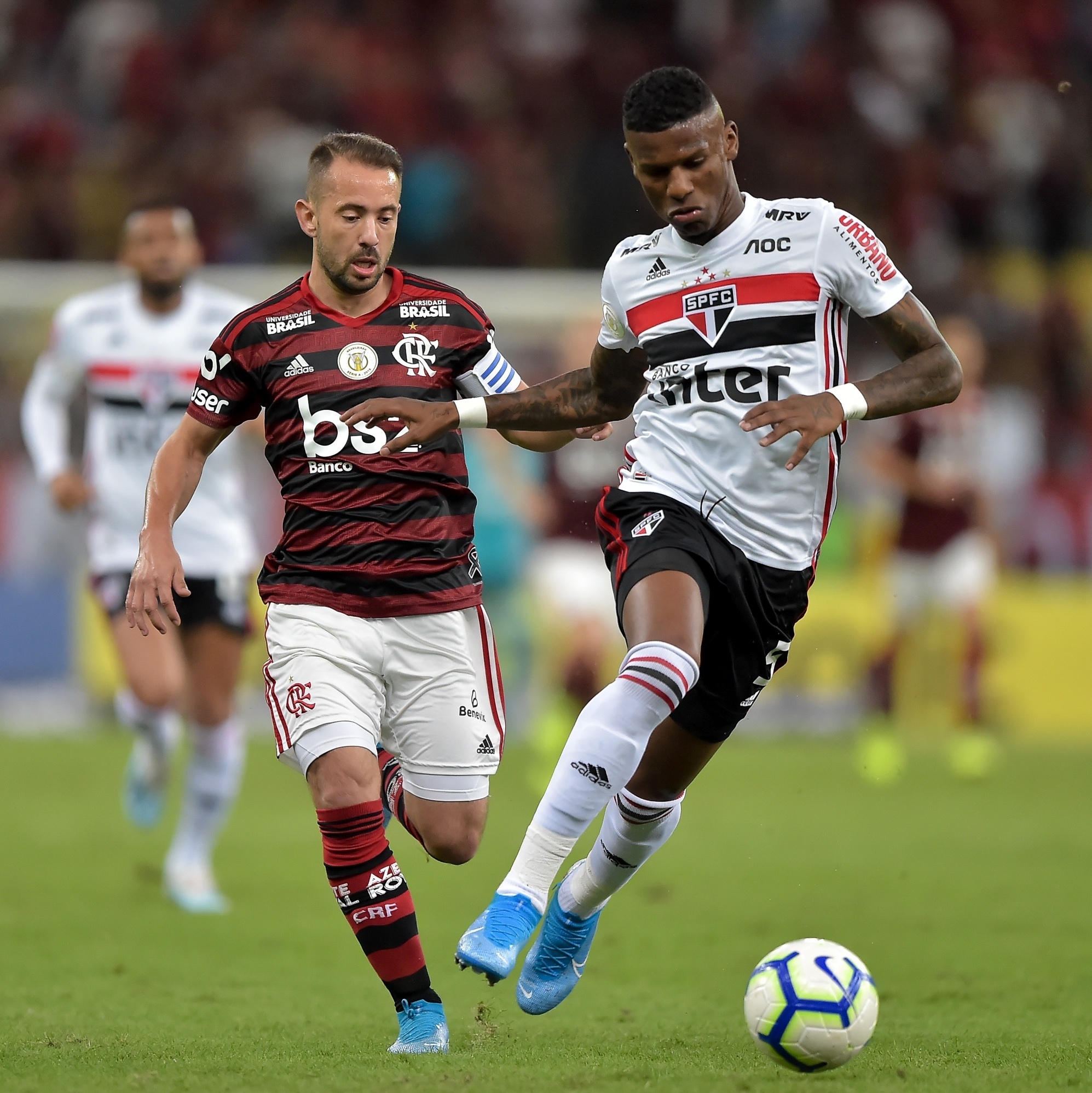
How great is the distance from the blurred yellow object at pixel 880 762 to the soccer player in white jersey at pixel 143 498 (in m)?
4.62

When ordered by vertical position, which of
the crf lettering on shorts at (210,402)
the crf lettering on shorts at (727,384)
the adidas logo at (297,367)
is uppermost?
the adidas logo at (297,367)

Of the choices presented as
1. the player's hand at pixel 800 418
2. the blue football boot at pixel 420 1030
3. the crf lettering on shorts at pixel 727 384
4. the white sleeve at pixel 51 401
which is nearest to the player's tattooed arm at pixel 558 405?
the crf lettering on shorts at pixel 727 384

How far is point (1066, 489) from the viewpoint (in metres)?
15.7

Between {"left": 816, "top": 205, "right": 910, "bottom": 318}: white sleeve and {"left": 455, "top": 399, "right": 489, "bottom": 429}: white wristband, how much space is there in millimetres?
1060

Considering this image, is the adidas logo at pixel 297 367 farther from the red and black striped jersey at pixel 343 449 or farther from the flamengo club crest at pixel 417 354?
the flamengo club crest at pixel 417 354

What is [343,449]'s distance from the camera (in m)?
5.18

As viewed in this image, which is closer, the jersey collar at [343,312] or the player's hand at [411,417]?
the player's hand at [411,417]

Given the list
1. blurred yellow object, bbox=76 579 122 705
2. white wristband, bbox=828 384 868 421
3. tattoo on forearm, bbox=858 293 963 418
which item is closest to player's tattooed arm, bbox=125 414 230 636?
white wristband, bbox=828 384 868 421

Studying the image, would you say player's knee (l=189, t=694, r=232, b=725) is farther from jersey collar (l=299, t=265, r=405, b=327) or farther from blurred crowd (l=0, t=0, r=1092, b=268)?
blurred crowd (l=0, t=0, r=1092, b=268)

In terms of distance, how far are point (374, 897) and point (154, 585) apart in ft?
3.51

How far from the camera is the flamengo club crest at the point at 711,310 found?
5.28 m

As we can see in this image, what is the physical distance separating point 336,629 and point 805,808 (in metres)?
6.20

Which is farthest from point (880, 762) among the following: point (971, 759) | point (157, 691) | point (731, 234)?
point (731, 234)

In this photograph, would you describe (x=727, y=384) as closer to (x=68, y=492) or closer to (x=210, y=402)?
(x=210, y=402)
